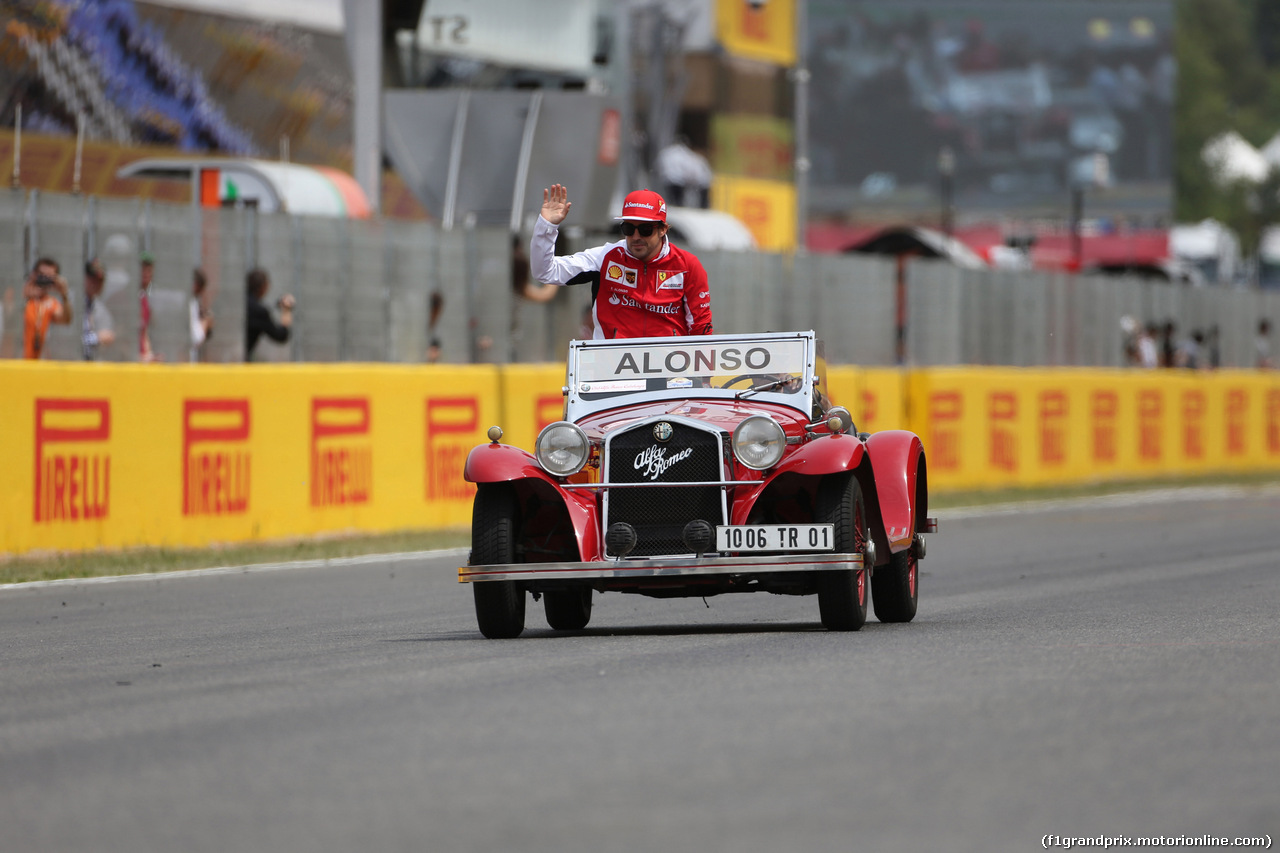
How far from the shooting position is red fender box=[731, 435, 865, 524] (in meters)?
9.50

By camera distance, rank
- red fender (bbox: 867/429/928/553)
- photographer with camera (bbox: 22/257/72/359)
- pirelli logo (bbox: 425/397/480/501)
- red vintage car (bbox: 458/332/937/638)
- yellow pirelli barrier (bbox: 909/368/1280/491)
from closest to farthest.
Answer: red vintage car (bbox: 458/332/937/638), red fender (bbox: 867/429/928/553), photographer with camera (bbox: 22/257/72/359), pirelli logo (bbox: 425/397/480/501), yellow pirelli barrier (bbox: 909/368/1280/491)

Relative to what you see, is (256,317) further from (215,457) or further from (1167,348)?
(1167,348)

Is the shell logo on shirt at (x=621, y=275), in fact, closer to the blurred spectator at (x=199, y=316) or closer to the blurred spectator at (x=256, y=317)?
the blurred spectator at (x=199, y=316)

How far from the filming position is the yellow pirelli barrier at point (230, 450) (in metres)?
15.0

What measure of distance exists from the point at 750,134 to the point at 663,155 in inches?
183

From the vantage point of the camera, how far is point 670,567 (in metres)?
9.44

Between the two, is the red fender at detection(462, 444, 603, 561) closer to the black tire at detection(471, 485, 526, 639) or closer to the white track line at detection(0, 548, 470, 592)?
the black tire at detection(471, 485, 526, 639)

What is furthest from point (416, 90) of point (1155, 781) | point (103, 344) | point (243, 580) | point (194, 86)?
point (1155, 781)

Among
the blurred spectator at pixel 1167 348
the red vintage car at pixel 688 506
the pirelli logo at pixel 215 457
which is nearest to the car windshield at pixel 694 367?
the red vintage car at pixel 688 506

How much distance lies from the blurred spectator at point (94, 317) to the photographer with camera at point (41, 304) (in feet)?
1.06

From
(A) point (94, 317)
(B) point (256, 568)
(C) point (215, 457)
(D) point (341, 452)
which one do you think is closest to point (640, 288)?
(B) point (256, 568)

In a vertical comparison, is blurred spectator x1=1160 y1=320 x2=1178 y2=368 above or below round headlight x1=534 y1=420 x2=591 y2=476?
above

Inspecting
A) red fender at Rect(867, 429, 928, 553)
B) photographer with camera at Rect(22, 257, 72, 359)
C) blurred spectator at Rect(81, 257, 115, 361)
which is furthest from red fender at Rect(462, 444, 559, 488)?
blurred spectator at Rect(81, 257, 115, 361)

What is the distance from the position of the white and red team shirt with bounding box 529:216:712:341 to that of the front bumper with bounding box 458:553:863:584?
1.65 metres
